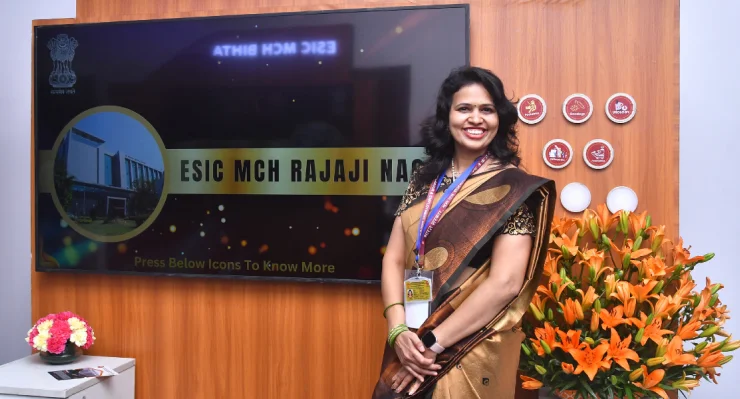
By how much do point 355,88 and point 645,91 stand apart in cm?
108

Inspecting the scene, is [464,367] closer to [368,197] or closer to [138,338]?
[368,197]

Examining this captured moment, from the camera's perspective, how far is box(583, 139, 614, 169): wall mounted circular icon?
1986mm

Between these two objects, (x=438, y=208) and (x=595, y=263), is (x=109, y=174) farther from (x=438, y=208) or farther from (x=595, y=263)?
(x=595, y=263)

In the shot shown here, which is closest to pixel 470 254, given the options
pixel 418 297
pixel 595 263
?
pixel 418 297

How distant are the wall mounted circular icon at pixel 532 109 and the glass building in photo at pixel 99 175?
4.99 ft

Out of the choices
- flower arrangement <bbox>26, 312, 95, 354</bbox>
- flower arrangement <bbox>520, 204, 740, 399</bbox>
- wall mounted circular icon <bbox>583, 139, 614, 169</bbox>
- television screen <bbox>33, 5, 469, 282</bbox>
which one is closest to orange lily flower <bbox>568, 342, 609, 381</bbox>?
flower arrangement <bbox>520, 204, 740, 399</bbox>

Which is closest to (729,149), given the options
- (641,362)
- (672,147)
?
(672,147)

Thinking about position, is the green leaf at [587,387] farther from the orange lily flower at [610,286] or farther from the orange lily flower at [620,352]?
the orange lily flower at [610,286]

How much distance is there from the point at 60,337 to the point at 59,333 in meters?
0.02

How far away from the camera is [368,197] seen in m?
2.12

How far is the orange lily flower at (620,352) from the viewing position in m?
1.56

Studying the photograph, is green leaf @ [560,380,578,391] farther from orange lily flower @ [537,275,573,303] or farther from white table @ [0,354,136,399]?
white table @ [0,354,136,399]

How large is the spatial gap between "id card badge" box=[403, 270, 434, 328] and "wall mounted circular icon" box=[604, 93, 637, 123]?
Answer: 1.00 meters

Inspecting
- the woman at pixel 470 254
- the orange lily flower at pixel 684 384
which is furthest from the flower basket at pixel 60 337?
the orange lily flower at pixel 684 384
